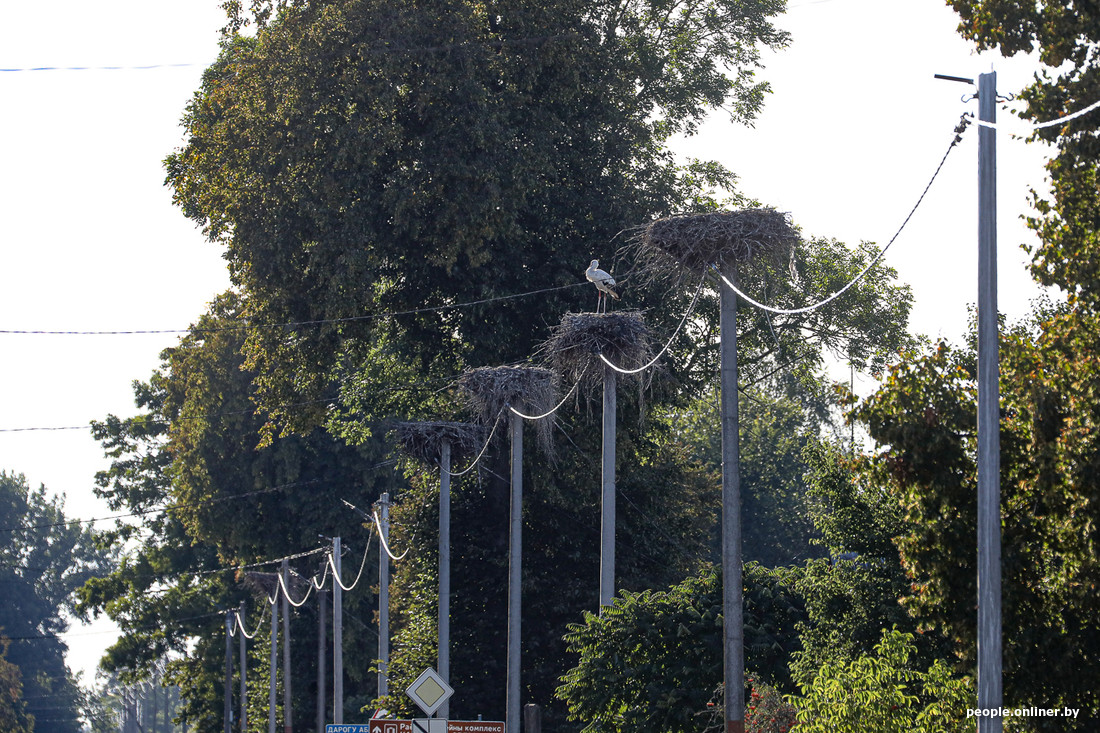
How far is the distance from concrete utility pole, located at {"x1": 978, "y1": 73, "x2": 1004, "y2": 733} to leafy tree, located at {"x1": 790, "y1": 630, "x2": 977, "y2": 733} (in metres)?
2.63

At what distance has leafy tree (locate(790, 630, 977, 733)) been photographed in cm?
1409

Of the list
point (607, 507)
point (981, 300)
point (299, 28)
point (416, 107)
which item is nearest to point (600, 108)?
point (416, 107)

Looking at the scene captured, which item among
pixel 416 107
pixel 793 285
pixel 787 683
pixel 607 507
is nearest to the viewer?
pixel 787 683

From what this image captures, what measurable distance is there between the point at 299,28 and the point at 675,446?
1468 centimetres

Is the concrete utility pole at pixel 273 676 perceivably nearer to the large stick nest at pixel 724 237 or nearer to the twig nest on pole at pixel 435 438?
the twig nest on pole at pixel 435 438

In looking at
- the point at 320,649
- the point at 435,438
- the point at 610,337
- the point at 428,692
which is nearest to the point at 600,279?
the point at 610,337

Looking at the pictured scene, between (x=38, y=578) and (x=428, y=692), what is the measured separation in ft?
338

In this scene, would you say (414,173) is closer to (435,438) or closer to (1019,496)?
(435,438)

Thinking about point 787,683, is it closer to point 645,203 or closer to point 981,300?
point 981,300

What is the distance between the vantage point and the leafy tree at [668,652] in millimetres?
20109

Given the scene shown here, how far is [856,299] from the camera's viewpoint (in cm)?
3606

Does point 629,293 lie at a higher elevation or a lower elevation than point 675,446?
higher

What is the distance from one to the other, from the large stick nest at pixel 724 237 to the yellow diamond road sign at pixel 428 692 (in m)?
8.33

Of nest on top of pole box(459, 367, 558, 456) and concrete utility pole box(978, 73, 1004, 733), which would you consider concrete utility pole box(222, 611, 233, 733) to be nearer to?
nest on top of pole box(459, 367, 558, 456)
